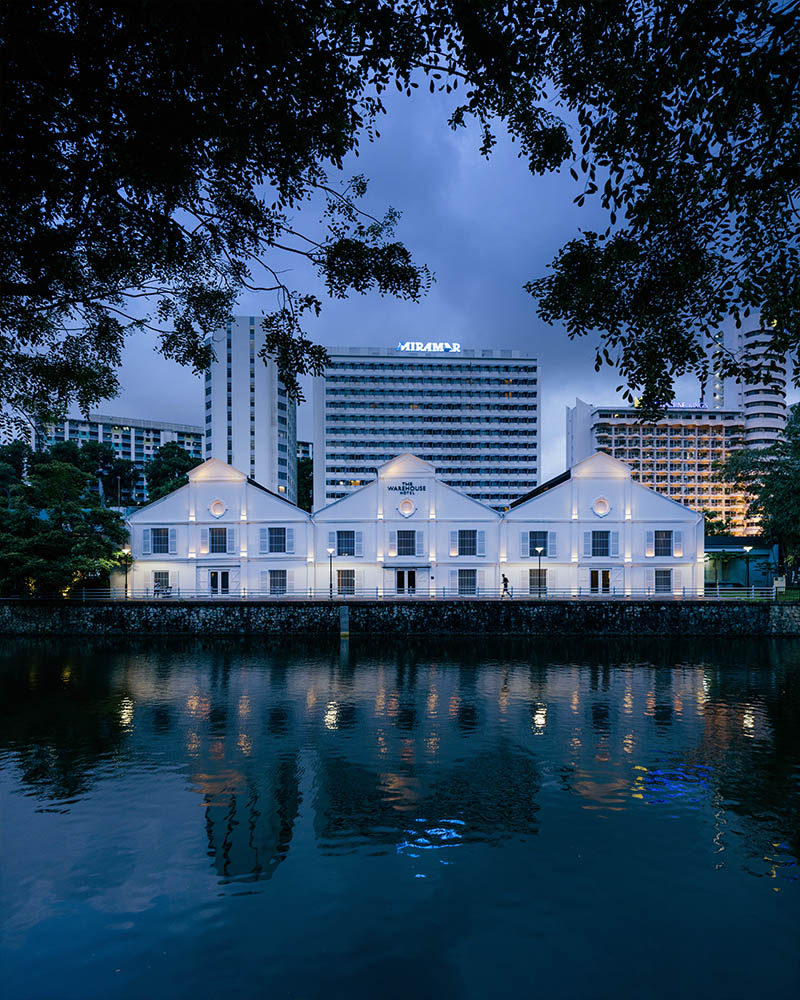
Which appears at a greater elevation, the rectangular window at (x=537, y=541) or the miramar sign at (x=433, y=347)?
the miramar sign at (x=433, y=347)

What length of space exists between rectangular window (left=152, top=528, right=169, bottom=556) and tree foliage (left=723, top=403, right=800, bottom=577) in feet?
160

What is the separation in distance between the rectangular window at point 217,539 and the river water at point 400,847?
22.2 metres

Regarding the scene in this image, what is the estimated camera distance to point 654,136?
698cm

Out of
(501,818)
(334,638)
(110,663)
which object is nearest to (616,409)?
(334,638)

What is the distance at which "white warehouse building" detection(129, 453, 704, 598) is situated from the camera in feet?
147

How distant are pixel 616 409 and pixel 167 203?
13826cm

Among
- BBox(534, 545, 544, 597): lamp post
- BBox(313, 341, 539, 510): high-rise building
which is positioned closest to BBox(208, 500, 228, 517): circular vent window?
BBox(534, 545, 544, 597): lamp post

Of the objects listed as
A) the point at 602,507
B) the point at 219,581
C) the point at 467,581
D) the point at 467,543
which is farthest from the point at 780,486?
the point at 219,581

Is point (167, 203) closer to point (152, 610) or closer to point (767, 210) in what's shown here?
point (767, 210)

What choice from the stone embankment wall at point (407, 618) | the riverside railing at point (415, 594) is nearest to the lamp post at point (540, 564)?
the riverside railing at point (415, 594)

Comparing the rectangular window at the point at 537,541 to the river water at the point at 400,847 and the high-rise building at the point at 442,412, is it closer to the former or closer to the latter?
the river water at the point at 400,847

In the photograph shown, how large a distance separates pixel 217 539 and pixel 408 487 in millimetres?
15503

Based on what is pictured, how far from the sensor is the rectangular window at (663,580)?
44812 millimetres

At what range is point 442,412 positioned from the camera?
124 metres
